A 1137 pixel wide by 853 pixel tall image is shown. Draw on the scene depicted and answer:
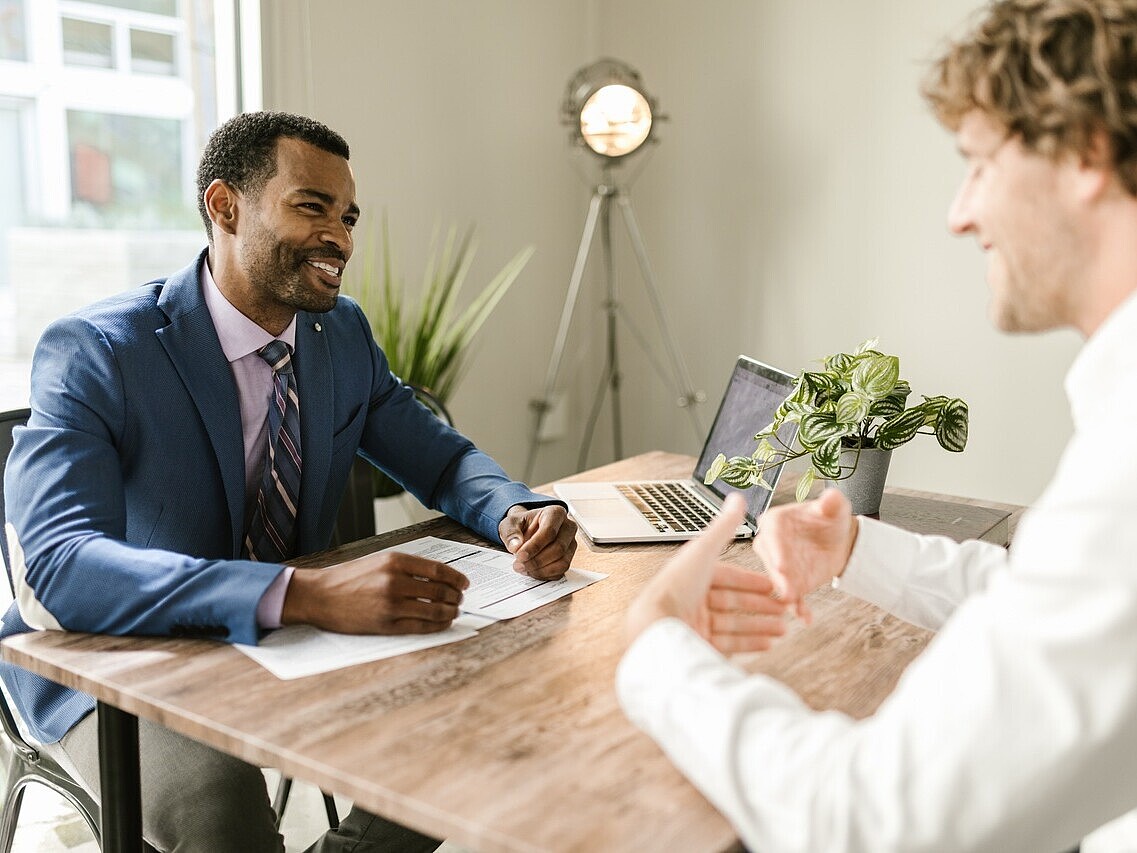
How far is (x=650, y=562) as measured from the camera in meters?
1.54

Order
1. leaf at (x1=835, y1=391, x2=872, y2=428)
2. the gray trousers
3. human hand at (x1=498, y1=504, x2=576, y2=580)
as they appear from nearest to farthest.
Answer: the gray trousers, human hand at (x1=498, y1=504, x2=576, y2=580), leaf at (x1=835, y1=391, x2=872, y2=428)

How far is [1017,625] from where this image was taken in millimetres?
711

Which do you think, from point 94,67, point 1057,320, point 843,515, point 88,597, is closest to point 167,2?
point 94,67

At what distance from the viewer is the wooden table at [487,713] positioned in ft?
2.78

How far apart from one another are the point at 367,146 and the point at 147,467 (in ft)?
6.03

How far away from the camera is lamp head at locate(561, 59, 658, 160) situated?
333 cm

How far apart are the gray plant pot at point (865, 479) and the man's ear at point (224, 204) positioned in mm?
1049

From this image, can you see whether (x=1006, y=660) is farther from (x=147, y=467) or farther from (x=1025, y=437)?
(x=1025, y=437)

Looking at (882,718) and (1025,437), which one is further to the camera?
(1025,437)

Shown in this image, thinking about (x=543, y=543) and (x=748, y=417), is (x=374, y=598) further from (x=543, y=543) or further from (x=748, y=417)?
(x=748, y=417)

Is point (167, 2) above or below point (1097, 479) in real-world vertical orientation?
above

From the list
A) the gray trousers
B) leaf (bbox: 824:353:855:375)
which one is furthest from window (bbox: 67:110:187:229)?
leaf (bbox: 824:353:855:375)

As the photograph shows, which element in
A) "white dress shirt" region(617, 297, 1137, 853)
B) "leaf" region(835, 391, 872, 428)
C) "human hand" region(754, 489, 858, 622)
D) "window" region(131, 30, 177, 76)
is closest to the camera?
"white dress shirt" region(617, 297, 1137, 853)

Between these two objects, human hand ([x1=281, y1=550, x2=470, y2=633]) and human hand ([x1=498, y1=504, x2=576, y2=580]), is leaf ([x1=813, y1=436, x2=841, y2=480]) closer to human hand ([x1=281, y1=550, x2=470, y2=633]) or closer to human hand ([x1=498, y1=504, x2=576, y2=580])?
human hand ([x1=498, y1=504, x2=576, y2=580])
